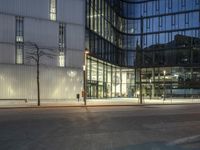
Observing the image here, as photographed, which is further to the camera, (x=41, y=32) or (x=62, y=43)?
(x=62, y=43)

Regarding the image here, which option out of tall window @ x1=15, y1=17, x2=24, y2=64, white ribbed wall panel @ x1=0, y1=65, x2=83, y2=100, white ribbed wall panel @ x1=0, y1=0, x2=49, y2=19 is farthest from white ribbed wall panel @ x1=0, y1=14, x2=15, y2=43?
white ribbed wall panel @ x1=0, y1=65, x2=83, y2=100

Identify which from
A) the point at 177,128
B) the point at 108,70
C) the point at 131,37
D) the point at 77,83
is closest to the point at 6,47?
the point at 77,83

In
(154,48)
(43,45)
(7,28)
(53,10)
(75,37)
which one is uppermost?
(53,10)

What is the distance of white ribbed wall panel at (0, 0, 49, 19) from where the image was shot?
151ft

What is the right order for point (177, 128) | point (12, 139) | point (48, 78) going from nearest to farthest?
point (12, 139) → point (177, 128) → point (48, 78)

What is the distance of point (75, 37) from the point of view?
52.8m

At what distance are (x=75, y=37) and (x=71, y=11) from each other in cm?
360

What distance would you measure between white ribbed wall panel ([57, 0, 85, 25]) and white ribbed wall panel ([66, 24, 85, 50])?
834 mm

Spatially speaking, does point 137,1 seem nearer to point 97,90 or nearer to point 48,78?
point 97,90

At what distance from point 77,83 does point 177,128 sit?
36433 millimetres

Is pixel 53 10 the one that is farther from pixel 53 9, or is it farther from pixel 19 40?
pixel 19 40

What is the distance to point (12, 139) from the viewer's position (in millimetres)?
12789

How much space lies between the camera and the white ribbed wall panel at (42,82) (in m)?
45.8

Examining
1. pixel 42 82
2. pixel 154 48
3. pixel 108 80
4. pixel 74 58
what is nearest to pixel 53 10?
pixel 74 58
